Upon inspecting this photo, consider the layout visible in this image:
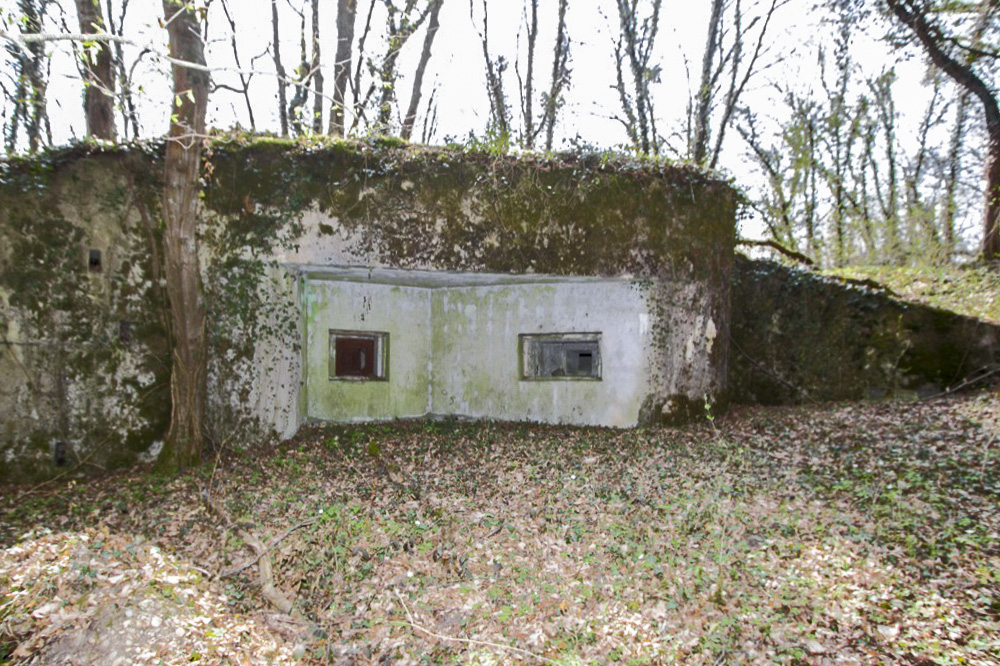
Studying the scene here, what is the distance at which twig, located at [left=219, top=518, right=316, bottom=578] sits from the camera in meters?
4.54

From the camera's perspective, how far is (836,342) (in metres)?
8.71

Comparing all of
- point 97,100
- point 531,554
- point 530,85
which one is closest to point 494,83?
point 530,85

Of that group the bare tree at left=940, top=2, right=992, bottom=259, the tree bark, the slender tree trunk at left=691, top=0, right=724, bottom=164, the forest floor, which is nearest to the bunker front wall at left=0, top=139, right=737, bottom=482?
the forest floor

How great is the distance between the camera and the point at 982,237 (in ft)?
34.4

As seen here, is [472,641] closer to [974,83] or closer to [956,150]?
[974,83]

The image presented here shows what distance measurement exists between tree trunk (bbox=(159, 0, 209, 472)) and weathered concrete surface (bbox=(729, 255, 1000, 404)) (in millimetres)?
6966

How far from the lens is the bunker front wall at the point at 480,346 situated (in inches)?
301

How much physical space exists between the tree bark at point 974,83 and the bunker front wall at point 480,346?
7360 millimetres

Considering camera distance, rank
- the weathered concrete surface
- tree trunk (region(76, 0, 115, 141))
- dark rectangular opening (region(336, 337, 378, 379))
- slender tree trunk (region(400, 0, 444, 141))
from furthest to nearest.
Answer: slender tree trunk (region(400, 0, 444, 141)), tree trunk (region(76, 0, 115, 141)), the weathered concrete surface, dark rectangular opening (region(336, 337, 378, 379))

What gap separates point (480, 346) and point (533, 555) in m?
3.84

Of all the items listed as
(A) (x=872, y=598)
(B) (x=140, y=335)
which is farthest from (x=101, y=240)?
(A) (x=872, y=598)

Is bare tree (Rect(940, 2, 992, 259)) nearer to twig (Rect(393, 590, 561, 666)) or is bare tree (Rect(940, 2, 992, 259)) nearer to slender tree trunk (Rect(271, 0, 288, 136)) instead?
twig (Rect(393, 590, 561, 666))

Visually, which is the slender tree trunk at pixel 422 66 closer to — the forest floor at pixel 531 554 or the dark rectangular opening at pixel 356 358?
the dark rectangular opening at pixel 356 358

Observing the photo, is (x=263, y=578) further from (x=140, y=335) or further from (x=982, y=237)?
(x=982, y=237)
